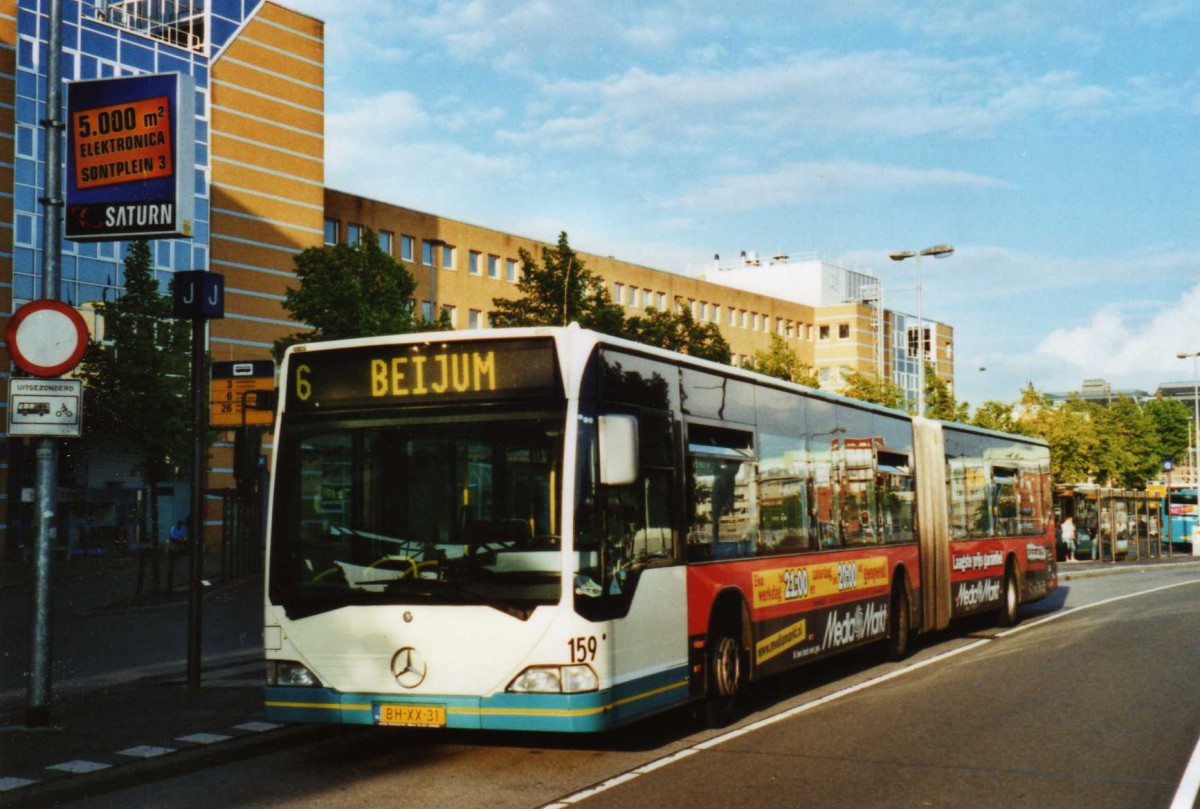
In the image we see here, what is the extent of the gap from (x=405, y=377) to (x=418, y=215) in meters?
63.5

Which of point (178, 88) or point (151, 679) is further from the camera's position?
point (151, 679)

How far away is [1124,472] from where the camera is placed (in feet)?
227

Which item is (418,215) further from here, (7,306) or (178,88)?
(178,88)

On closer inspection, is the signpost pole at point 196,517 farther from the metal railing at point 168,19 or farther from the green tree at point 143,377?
the metal railing at point 168,19

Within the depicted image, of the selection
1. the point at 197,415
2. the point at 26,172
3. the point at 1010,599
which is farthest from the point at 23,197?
the point at 197,415

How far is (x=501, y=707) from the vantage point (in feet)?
28.2

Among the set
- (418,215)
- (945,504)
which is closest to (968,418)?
(418,215)

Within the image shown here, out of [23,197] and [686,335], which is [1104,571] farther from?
[23,197]

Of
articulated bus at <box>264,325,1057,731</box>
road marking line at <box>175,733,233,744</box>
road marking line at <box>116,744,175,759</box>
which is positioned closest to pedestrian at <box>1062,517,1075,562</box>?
articulated bus at <box>264,325,1057,731</box>

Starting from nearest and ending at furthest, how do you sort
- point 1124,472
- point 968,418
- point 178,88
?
point 178,88 → point 968,418 → point 1124,472

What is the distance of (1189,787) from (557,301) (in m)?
32.1

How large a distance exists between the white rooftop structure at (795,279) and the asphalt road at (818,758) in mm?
98316

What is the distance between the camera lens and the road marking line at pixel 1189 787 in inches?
312

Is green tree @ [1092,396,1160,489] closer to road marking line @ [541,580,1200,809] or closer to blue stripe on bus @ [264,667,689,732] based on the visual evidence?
road marking line @ [541,580,1200,809]
